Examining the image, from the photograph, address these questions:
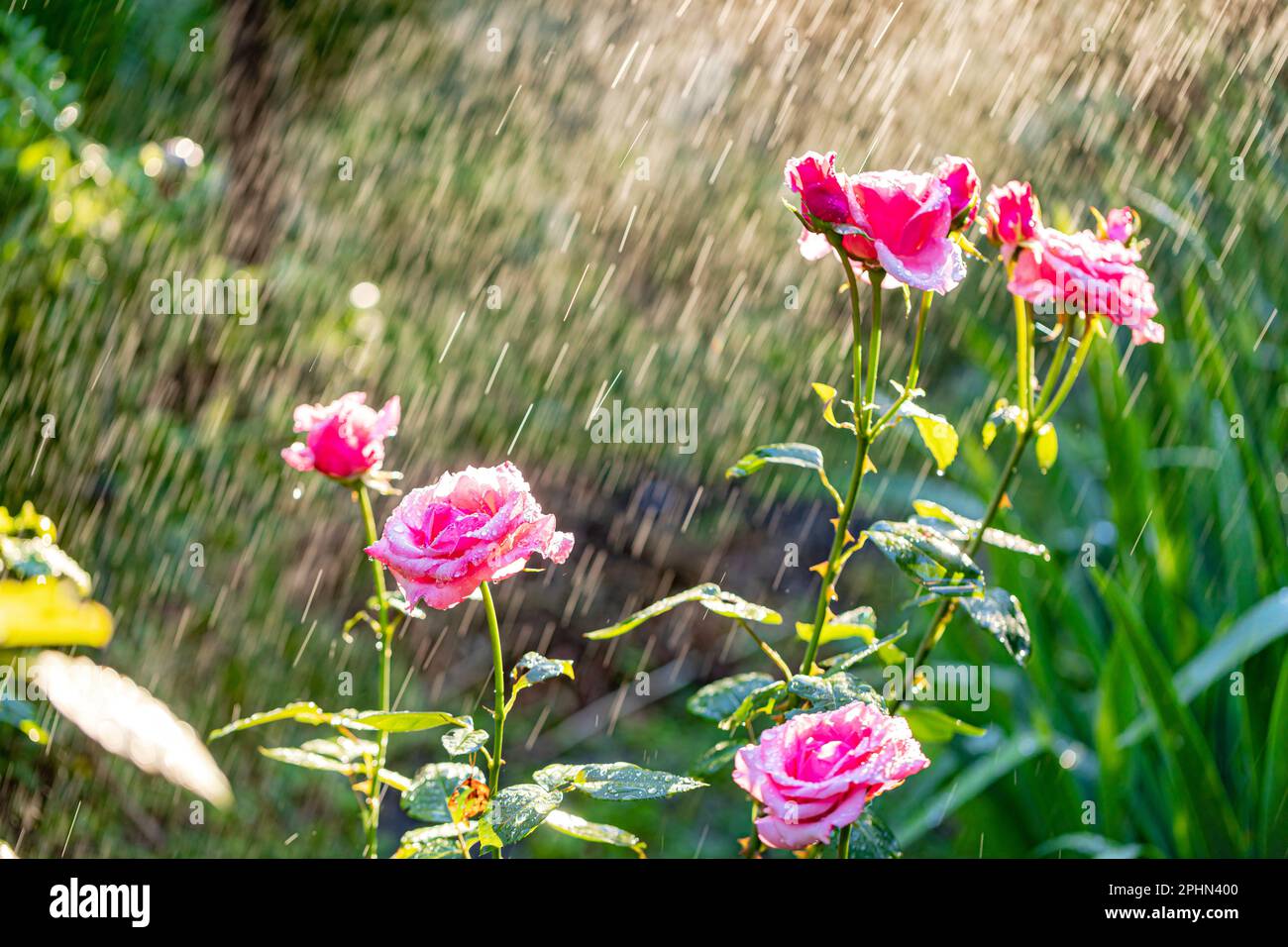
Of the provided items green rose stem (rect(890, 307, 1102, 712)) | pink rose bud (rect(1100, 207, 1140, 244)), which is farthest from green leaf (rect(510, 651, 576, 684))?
→ pink rose bud (rect(1100, 207, 1140, 244))

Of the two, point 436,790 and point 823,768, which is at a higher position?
point 823,768

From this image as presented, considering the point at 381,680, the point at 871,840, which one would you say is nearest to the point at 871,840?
the point at 871,840

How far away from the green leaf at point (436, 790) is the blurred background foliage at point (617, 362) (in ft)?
1.85

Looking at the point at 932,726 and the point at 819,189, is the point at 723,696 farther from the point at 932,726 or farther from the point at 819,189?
the point at 819,189

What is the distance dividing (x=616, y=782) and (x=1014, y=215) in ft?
1.41

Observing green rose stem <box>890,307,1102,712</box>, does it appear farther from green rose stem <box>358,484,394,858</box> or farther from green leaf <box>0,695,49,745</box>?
green leaf <box>0,695,49,745</box>

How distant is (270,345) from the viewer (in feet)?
6.53

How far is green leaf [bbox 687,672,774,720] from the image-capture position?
2.51 ft

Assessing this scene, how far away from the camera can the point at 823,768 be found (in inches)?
23.9

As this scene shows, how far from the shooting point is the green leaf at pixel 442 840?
25.4 inches

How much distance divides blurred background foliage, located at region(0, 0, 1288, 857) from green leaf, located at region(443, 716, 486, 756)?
567 millimetres

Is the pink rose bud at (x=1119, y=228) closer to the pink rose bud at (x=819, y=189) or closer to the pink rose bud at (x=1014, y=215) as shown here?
the pink rose bud at (x=1014, y=215)

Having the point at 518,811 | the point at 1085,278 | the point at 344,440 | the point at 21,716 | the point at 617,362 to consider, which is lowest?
the point at 617,362
